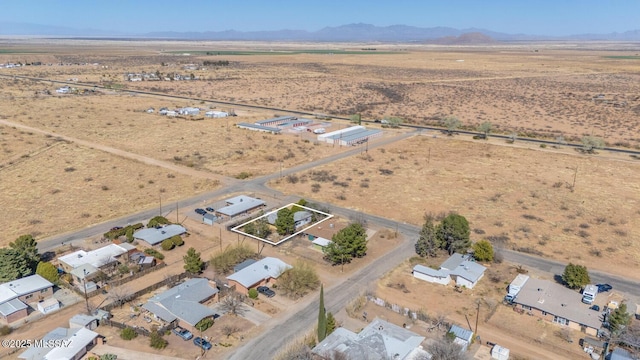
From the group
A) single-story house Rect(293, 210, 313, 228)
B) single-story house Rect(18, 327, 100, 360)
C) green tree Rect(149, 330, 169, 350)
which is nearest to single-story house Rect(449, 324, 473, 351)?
green tree Rect(149, 330, 169, 350)

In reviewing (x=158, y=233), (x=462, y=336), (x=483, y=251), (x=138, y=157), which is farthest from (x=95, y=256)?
(x=138, y=157)

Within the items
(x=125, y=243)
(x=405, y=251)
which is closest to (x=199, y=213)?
(x=125, y=243)

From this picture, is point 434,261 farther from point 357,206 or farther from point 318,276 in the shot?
point 357,206

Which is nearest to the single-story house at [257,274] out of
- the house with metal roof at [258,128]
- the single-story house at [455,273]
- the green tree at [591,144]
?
the single-story house at [455,273]

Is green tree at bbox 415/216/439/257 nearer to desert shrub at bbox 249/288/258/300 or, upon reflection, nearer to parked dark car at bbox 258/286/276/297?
parked dark car at bbox 258/286/276/297

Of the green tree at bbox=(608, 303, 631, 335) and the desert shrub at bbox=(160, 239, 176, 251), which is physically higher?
the green tree at bbox=(608, 303, 631, 335)

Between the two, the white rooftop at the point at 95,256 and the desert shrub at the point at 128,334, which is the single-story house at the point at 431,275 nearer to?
the desert shrub at the point at 128,334

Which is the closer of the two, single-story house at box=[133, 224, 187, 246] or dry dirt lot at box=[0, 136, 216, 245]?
single-story house at box=[133, 224, 187, 246]
